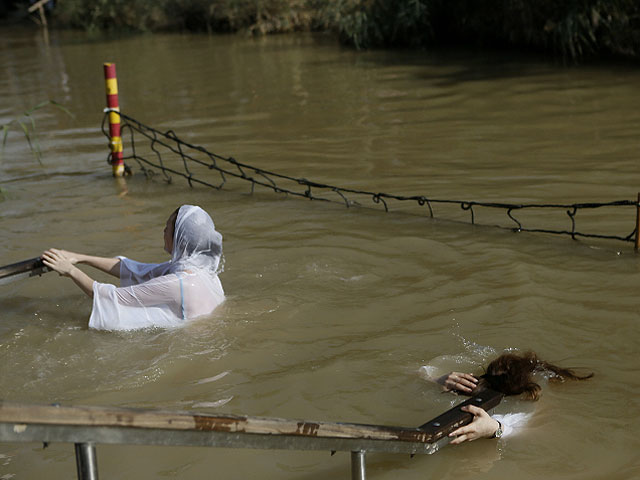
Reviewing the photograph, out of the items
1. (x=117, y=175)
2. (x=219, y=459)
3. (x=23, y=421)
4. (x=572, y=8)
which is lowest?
(x=219, y=459)

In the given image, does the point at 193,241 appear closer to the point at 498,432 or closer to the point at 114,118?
the point at 498,432

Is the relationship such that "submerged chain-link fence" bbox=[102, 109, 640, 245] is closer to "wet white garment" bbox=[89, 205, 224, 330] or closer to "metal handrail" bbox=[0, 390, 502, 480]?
"wet white garment" bbox=[89, 205, 224, 330]

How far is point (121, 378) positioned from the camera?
15.3ft

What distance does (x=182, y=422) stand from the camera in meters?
2.01

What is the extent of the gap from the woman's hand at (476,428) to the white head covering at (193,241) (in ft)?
7.26

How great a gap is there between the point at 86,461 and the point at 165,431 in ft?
0.68

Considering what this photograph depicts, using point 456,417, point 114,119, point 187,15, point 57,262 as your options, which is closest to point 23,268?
point 57,262

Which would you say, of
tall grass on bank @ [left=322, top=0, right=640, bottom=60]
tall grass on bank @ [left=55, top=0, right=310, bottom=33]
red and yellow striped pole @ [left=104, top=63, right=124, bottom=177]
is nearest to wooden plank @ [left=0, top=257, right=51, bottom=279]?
red and yellow striped pole @ [left=104, top=63, right=124, bottom=177]

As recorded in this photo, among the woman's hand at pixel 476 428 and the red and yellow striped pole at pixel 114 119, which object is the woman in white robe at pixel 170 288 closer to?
the woman's hand at pixel 476 428

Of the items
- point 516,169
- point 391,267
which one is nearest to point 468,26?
point 516,169

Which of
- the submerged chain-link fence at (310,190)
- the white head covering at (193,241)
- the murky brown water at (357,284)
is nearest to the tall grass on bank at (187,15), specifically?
the murky brown water at (357,284)

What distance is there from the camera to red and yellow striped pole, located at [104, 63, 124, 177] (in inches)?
339

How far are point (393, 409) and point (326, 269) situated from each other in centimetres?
209

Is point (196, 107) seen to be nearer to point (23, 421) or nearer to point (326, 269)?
point (326, 269)
